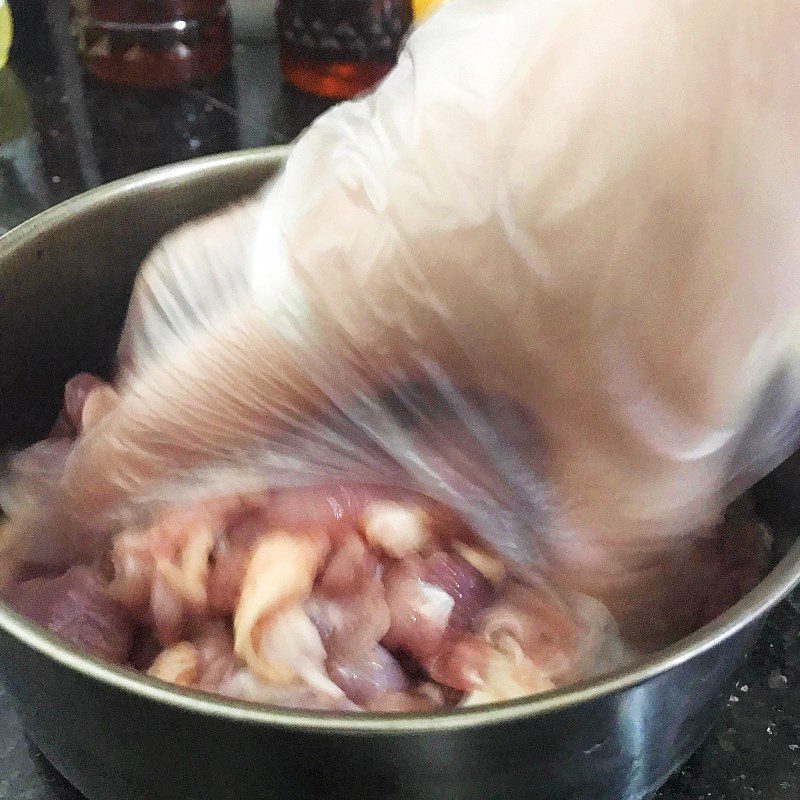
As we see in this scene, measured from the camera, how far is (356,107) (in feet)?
1.49

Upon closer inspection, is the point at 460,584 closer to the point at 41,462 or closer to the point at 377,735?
the point at 377,735

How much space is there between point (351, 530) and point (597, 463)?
0.14m

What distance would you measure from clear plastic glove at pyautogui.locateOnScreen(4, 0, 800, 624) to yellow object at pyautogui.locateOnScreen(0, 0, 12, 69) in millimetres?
679

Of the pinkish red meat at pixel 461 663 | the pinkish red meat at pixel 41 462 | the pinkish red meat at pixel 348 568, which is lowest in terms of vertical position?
the pinkish red meat at pixel 461 663

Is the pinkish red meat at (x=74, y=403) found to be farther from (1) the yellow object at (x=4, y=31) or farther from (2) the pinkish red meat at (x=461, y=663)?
(1) the yellow object at (x=4, y=31)

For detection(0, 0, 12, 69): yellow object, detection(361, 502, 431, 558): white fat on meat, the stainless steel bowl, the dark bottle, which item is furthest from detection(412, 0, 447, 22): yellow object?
the stainless steel bowl

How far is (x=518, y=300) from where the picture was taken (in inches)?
15.5

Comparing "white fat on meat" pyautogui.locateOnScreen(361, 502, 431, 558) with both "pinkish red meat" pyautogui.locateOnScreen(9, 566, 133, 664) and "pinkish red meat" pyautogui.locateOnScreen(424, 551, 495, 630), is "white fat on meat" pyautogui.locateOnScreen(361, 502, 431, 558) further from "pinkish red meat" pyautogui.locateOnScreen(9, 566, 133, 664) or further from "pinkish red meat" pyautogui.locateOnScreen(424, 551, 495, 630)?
"pinkish red meat" pyautogui.locateOnScreen(9, 566, 133, 664)

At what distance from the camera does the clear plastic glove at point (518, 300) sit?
13.6 inches

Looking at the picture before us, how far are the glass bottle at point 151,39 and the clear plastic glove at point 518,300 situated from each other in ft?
1.90

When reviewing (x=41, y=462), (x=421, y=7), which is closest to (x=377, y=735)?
(x=41, y=462)

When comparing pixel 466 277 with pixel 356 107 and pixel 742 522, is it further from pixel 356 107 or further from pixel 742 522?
pixel 742 522

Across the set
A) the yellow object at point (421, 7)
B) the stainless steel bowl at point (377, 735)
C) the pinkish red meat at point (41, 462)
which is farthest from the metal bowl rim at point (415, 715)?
the yellow object at point (421, 7)

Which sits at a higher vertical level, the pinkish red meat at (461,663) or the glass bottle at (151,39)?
the glass bottle at (151,39)
